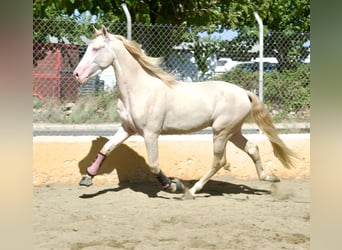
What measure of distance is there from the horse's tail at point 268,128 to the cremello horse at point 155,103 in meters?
0.12

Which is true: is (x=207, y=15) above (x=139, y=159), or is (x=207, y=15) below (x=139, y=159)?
above

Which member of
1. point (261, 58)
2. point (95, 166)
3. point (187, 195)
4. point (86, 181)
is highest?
point (261, 58)

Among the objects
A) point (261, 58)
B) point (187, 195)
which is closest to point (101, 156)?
point (187, 195)

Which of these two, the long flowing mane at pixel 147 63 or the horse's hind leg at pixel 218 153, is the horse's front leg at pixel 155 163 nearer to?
the horse's hind leg at pixel 218 153

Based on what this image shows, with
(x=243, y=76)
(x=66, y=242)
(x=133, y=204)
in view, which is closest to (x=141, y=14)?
(x=243, y=76)

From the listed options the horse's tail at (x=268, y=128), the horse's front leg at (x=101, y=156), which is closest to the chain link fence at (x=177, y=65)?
the horse's tail at (x=268, y=128)

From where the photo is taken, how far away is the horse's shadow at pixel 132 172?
207 inches

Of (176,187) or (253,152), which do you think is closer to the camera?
(176,187)

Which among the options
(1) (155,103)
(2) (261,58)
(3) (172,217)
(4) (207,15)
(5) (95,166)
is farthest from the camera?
(4) (207,15)

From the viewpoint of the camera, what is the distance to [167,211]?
423 centimetres

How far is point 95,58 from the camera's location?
4.72 meters

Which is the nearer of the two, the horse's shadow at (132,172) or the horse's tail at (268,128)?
the horse's tail at (268,128)

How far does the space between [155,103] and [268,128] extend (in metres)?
1.28

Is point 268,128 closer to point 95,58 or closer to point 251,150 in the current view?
point 251,150
